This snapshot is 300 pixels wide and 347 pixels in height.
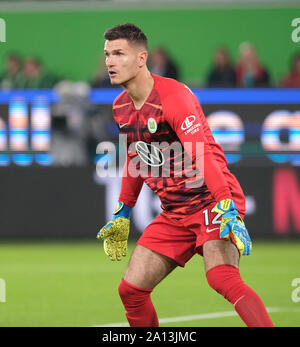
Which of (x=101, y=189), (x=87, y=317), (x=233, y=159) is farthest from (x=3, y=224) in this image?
(x=87, y=317)

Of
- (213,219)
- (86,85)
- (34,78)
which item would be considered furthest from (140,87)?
(34,78)

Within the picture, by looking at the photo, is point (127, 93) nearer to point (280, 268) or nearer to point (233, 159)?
point (280, 268)

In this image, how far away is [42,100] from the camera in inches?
449

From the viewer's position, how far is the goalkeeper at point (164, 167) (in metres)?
4.98

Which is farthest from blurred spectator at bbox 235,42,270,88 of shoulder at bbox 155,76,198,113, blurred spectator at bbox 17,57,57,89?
shoulder at bbox 155,76,198,113

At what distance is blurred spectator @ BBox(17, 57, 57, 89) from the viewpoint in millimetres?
13031

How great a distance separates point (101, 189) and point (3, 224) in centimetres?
134

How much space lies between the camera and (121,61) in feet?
17.1

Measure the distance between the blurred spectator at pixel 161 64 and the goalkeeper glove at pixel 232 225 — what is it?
842 centimetres

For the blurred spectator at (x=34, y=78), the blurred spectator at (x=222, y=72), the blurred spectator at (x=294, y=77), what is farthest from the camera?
the blurred spectator at (x=34, y=78)

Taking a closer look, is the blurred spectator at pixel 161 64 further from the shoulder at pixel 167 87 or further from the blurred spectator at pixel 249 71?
the shoulder at pixel 167 87

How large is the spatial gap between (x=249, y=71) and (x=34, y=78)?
326 cm

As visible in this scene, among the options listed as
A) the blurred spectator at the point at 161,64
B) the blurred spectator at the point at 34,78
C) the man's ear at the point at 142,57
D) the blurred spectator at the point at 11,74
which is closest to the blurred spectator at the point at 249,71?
the blurred spectator at the point at 161,64

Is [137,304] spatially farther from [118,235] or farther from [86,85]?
[86,85]
